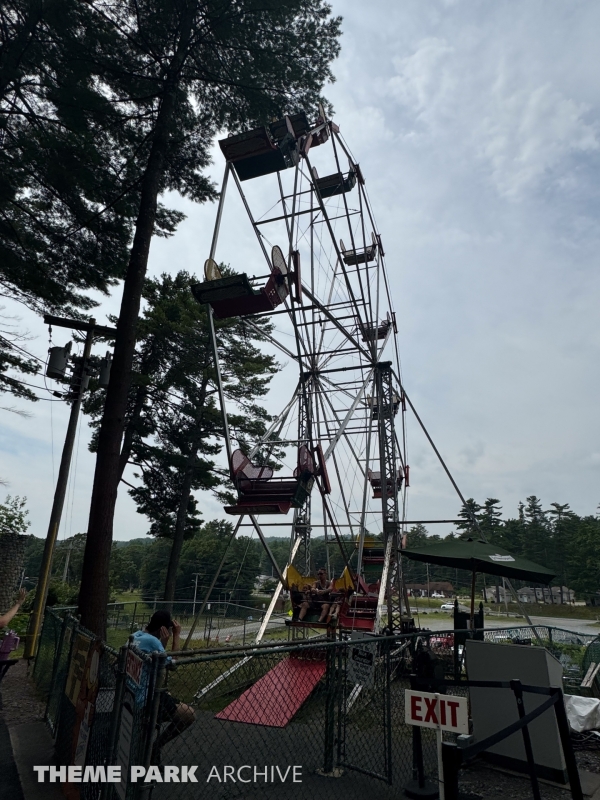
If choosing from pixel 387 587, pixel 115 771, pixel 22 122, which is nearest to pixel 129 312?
pixel 22 122

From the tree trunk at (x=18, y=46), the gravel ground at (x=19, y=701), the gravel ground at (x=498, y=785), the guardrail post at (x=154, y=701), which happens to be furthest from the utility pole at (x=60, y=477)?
the gravel ground at (x=498, y=785)

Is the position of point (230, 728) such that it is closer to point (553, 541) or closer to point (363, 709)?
point (363, 709)

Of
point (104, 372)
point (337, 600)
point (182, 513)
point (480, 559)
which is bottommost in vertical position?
point (337, 600)

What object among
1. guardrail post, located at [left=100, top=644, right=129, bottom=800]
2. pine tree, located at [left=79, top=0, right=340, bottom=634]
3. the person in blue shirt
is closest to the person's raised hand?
the person in blue shirt

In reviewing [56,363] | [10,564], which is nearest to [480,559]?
[56,363]

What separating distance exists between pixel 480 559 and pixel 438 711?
3.69 m

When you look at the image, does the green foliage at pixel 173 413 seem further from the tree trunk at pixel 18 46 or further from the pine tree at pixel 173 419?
the tree trunk at pixel 18 46

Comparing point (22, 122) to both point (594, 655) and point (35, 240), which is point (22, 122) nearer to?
point (35, 240)

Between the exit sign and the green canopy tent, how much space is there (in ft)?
11.4

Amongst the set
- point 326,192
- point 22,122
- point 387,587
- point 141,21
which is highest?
point 326,192

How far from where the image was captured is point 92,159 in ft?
31.7

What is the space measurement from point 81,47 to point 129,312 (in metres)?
5.31

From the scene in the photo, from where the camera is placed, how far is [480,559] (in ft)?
21.9

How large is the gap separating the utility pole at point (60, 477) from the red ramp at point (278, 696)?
6414 mm
